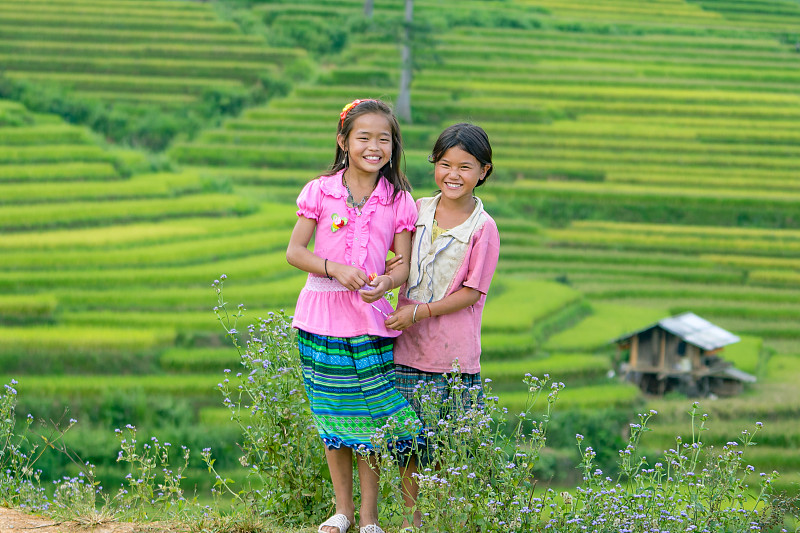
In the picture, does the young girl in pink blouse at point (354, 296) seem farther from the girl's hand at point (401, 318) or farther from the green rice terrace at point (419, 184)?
the green rice terrace at point (419, 184)

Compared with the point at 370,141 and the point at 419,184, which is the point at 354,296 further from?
the point at 419,184

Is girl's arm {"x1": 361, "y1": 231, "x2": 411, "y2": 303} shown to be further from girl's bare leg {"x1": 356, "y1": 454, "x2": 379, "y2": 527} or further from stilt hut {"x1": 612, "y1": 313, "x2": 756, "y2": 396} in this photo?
stilt hut {"x1": 612, "y1": 313, "x2": 756, "y2": 396}

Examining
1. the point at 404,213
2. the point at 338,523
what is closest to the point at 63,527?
the point at 338,523

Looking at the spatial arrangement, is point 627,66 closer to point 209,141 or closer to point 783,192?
point 783,192

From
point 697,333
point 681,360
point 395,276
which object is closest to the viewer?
point 395,276

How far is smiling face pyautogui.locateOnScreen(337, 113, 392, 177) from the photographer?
3266mm

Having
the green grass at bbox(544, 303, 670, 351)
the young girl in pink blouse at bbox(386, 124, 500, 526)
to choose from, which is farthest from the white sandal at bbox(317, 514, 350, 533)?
the green grass at bbox(544, 303, 670, 351)

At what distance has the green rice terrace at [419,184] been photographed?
36.7 feet

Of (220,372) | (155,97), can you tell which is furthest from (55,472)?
(155,97)

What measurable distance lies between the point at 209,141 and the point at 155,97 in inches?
87.1

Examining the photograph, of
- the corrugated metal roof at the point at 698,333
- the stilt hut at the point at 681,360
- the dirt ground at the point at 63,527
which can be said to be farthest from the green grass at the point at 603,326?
the dirt ground at the point at 63,527

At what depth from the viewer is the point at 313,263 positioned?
322cm

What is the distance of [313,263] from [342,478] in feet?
2.40

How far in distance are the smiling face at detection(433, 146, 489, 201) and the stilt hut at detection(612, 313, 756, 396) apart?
29.4 feet
